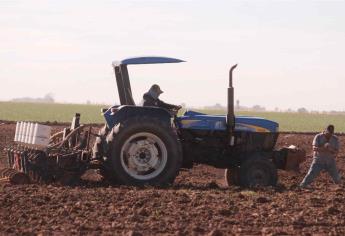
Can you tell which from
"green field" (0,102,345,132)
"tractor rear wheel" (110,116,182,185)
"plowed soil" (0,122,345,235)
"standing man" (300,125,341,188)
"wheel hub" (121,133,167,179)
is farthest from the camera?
"green field" (0,102,345,132)

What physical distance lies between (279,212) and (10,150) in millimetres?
5207

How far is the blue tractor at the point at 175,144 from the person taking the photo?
11359 millimetres

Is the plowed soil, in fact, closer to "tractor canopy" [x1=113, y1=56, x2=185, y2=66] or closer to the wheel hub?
the wheel hub

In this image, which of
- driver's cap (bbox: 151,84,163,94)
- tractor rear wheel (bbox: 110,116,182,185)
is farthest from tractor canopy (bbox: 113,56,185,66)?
tractor rear wheel (bbox: 110,116,182,185)

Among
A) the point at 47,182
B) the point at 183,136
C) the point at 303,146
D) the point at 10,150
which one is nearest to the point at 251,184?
the point at 183,136

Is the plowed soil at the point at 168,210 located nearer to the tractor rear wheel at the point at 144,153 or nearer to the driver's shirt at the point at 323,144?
the tractor rear wheel at the point at 144,153

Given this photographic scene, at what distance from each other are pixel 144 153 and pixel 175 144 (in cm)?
51

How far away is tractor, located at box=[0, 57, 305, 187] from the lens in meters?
11.4

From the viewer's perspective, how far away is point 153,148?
37.8 feet

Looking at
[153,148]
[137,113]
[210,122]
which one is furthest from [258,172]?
[137,113]

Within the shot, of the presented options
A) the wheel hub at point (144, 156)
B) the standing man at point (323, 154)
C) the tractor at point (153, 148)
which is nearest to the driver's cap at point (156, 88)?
the tractor at point (153, 148)

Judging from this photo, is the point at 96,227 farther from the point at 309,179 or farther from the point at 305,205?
the point at 309,179

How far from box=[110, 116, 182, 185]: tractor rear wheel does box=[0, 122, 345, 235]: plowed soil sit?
1.05 feet

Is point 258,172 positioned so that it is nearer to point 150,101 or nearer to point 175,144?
point 175,144
